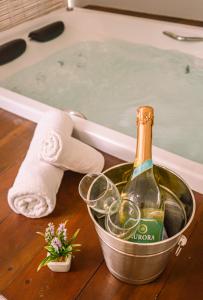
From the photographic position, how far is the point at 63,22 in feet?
6.34

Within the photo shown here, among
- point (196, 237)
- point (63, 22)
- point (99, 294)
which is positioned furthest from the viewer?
point (63, 22)

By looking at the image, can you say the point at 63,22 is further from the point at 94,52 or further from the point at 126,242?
the point at 126,242

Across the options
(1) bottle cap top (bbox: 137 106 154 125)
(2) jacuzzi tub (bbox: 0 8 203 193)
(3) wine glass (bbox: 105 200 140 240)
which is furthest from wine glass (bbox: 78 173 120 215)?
(2) jacuzzi tub (bbox: 0 8 203 193)

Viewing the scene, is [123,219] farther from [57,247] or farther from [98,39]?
[98,39]

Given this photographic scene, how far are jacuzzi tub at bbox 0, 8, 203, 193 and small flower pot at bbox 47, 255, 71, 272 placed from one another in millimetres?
361

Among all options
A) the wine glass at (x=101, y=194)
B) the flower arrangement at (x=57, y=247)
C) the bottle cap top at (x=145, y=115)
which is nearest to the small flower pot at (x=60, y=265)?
the flower arrangement at (x=57, y=247)

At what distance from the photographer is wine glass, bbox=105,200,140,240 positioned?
1.81ft

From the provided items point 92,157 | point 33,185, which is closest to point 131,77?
point 92,157

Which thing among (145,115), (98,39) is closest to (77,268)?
(145,115)

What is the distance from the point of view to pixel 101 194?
608 millimetres

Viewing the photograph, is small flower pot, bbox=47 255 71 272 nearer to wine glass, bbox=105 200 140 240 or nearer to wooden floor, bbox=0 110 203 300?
wooden floor, bbox=0 110 203 300

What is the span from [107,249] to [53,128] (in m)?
0.40

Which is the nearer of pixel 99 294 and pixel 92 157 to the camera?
pixel 99 294

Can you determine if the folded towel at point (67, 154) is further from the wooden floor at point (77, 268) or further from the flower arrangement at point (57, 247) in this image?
the flower arrangement at point (57, 247)
